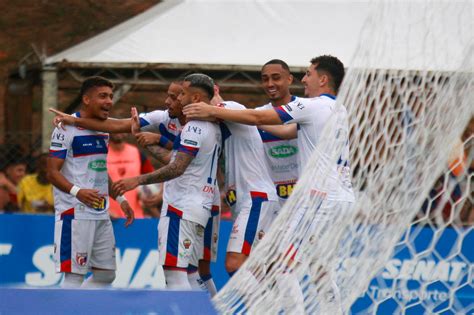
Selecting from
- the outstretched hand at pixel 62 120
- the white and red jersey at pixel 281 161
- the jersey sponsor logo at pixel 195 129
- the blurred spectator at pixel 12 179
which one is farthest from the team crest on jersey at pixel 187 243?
the blurred spectator at pixel 12 179

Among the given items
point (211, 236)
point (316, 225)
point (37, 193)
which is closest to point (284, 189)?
point (211, 236)

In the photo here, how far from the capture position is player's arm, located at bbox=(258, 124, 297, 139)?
8383 mm

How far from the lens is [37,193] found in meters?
11.9

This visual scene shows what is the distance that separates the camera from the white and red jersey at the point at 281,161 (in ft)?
28.3

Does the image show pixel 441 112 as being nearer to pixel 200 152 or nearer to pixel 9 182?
pixel 200 152

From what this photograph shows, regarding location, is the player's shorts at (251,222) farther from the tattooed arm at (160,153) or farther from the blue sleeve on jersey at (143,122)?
the blue sleeve on jersey at (143,122)

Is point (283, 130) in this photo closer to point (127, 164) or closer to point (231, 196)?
point (231, 196)

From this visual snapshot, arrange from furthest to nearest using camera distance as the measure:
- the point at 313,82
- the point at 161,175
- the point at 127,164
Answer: the point at 127,164 → the point at 313,82 → the point at 161,175

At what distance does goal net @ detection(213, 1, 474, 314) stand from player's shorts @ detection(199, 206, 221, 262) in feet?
9.10

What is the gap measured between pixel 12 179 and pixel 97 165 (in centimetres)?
380

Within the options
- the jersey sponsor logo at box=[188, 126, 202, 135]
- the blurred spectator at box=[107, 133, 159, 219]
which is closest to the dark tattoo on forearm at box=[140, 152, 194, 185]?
the jersey sponsor logo at box=[188, 126, 202, 135]

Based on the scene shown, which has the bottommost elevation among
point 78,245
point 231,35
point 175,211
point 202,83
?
point 78,245

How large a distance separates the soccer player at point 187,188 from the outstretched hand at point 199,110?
42 centimetres

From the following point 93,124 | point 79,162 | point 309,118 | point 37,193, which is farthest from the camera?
point 37,193
